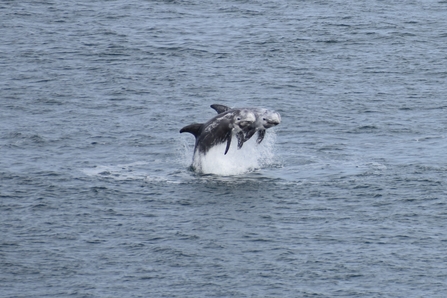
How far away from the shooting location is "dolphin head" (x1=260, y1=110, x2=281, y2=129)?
234ft

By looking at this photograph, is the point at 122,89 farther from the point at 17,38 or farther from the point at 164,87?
the point at 17,38

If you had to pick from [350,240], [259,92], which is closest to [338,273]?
[350,240]

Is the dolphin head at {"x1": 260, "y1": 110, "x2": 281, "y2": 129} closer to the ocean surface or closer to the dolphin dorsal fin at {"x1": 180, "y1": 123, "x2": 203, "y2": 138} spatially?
the ocean surface

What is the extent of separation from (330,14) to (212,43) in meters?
14.9

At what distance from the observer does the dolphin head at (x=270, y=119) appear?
71.2 metres

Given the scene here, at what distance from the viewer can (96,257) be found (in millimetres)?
59156

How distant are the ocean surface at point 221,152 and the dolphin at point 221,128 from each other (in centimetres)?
117

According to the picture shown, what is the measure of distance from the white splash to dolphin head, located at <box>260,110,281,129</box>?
3.16 meters

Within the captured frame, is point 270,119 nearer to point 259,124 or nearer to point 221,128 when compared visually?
point 259,124

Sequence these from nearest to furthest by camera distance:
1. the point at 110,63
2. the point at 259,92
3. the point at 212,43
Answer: the point at 259,92
the point at 110,63
the point at 212,43

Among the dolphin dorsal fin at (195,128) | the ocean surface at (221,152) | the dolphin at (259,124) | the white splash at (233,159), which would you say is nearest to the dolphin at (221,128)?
the dolphin dorsal fin at (195,128)

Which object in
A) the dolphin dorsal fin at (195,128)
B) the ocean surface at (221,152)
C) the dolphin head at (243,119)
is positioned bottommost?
the ocean surface at (221,152)

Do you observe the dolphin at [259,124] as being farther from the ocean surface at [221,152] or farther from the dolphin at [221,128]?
the ocean surface at [221,152]

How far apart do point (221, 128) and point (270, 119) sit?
10.6 feet
